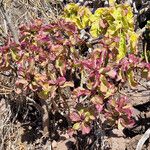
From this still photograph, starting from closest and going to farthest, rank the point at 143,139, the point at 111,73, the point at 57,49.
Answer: the point at 111,73, the point at 57,49, the point at 143,139

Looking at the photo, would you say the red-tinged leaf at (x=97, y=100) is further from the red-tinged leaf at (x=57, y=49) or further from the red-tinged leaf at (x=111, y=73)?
the red-tinged leaf at (x=57, y=49)

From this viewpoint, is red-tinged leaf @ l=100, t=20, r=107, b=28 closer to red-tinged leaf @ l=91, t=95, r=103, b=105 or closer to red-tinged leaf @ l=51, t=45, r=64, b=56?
red-tinged leaf @ l=51, t=45, r=64, b=56

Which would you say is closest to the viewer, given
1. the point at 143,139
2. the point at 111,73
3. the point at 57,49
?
the point at 111,73

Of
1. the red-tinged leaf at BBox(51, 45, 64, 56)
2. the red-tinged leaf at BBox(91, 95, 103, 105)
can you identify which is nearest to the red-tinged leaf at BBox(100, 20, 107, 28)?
the red-tinged leaf at BBox(51, 45, 64, 56)

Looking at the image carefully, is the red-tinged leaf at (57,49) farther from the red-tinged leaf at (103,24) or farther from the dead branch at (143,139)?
the dead branch at (143,139)

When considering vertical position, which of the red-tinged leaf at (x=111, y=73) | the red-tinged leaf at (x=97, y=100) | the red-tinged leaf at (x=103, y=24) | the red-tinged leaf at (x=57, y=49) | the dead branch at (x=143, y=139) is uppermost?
the red-tinged leaf at (x=103, y=24)

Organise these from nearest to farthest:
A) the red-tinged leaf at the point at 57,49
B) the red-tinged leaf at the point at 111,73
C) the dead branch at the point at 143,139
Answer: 1. the red-tinged leaf at the point at 111,73
2. the red-tinged leaf at the point at 57,49
3. the dead branch at the point at 143,139

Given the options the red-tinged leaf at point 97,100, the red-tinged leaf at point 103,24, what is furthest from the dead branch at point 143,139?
the red-tinged leaf at point 103,24

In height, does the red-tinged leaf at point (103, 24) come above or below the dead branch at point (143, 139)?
above

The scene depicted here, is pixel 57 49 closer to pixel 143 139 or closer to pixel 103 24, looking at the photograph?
pixel 103 24

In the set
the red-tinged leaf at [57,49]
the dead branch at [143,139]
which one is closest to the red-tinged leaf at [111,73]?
the red-tinged leaf at [57,49]

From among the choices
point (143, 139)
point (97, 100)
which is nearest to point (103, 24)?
point (97, 100)

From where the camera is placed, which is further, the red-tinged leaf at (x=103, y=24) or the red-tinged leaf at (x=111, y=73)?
the red-tinged leaf at (x=103, y=24)

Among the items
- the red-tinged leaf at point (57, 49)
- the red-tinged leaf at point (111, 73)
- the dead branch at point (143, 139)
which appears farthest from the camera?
the dead branch at point (143, 139)
